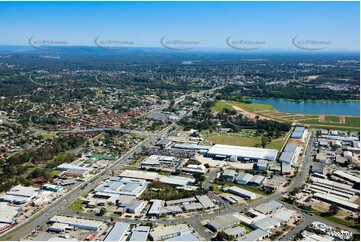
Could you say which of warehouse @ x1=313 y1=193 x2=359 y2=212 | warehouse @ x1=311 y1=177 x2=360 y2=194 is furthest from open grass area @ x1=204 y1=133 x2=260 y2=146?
warehouse @ x1=313 y1=193 x2=359 y2=212

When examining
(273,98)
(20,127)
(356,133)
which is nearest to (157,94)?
(273,98)

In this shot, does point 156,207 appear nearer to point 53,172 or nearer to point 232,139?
point 53,172

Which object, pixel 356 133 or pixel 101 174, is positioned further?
pixel 356 133

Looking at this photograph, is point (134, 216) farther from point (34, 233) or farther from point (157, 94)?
point (157, 94)

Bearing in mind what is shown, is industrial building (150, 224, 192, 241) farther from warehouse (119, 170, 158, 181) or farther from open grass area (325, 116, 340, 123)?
open grass area (325, 116, 340, 123)

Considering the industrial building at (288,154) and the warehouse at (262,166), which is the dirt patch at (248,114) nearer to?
the industrial building at (288,154)

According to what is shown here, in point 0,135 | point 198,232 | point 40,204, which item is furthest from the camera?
point 0,135

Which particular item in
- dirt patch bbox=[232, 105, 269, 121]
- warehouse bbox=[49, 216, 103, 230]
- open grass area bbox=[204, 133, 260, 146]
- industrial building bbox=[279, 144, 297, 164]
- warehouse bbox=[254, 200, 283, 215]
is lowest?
warehouse bbox=[49, 216, 103, 230]
